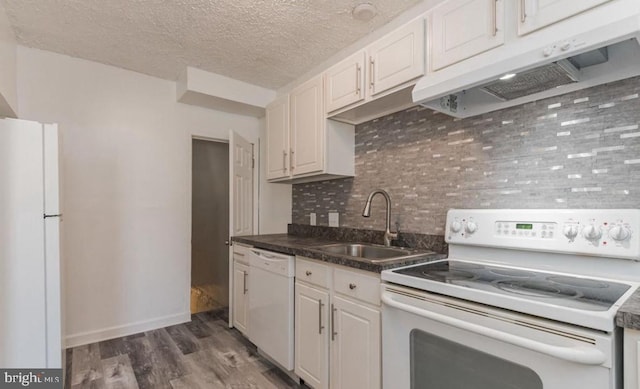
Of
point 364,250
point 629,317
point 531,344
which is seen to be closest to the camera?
point 629,317

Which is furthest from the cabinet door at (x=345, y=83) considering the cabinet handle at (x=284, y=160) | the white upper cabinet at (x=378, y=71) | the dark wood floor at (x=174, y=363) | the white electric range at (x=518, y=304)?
the dark wood floor at (x=174, y=363)

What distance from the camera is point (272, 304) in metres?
2.16

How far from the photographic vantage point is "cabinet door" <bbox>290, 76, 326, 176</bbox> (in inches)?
93.3

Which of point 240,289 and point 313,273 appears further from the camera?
point 240,289

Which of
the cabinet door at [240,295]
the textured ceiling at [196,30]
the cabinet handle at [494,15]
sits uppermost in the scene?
the textured ceiling at [196,30]

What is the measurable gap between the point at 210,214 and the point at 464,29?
374 cm

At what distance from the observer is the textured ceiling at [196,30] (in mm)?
1951

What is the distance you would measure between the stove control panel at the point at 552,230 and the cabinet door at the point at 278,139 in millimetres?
1507

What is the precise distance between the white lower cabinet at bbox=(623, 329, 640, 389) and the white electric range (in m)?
0.02

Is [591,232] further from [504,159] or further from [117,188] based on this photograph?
[117,188]

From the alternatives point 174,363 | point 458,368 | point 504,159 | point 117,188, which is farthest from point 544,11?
point 117,188

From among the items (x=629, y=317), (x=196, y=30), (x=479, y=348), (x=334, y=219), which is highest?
(x=196, y=30)

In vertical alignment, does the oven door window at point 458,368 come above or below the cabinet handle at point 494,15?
below

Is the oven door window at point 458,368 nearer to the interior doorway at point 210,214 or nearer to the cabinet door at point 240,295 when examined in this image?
the cabinet door at point 240,295
